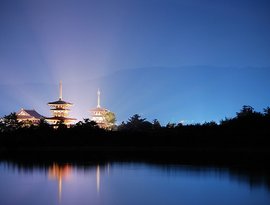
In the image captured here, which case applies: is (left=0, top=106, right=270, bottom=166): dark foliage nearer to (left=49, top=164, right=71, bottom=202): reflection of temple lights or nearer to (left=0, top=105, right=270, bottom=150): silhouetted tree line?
(left=0, top=105, right=270, bottom=150): silhouetted tree line

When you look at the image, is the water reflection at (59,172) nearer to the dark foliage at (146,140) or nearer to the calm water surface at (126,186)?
the calm water surface at (126,186)

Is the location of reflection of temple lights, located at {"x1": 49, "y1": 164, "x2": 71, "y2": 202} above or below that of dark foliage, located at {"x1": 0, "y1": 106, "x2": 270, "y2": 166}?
below

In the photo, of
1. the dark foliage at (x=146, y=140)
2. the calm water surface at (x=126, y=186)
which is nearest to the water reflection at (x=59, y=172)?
the calm water surface at (x=126, y=186)

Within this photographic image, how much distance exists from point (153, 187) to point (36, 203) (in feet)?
17.1

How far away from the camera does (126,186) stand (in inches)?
744

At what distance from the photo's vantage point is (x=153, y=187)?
18594mm

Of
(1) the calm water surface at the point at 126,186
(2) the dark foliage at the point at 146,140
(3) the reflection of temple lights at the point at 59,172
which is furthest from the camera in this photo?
(2) the dark foliage at the point at 146,140

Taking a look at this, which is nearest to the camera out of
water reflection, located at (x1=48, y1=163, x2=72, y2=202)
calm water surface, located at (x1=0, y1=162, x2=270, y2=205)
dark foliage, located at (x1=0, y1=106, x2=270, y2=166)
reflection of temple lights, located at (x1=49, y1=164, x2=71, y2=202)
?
calm water surface, located at (x1=0, y1=162, x2=270, y2=205)

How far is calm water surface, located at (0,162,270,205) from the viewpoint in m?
15.7

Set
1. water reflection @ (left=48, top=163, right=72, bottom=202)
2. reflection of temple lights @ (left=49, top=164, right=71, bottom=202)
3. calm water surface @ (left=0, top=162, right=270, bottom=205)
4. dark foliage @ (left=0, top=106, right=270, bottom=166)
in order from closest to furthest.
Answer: calm water surface @ (left=0, top=162, right=270, bottom=205), water reflection @ (left=48, top=163, right=72, bottom=202), reflection of temple lights @ (left=49, top=164, right=71, bottom=202), dark foliage @ (left=0, top=106, right=270, bottom=166)

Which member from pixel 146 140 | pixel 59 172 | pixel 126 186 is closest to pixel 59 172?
pixel 59 172

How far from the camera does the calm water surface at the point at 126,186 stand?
51.4 ft

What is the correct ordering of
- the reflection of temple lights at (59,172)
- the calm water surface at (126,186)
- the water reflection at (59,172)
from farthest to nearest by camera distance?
the reflection of temple lights at (59,172), the water reflection at (59,172), the calm water surface at (126,186)

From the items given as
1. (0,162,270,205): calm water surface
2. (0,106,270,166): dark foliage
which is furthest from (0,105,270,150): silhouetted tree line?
(0,162,270,205): calm water surface
